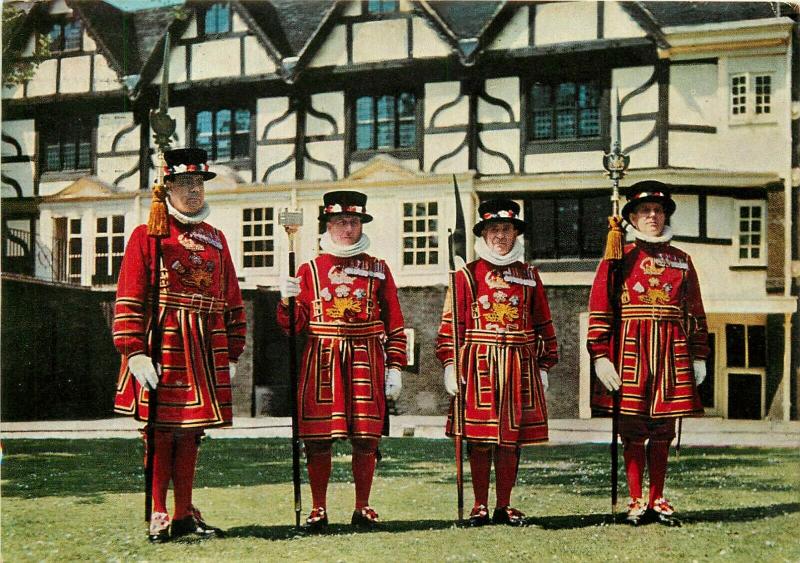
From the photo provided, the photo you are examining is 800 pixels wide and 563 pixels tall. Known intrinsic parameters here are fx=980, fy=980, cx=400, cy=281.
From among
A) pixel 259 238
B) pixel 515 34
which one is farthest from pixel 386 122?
pixel 259 238

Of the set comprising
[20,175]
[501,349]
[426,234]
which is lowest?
[501,349]

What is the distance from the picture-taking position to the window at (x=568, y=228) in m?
5.87

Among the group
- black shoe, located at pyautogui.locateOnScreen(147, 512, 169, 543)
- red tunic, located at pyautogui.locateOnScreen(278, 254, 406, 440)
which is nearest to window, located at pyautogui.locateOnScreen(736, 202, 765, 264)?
red tunic, located at pyautogui.locateOnScreen(278, 254, 406, 440)

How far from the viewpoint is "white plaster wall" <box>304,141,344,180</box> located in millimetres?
6051

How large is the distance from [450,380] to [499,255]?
2.37ft

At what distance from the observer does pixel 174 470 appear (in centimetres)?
487

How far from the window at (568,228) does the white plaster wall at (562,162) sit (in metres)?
0.21

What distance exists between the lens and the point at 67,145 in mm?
6176

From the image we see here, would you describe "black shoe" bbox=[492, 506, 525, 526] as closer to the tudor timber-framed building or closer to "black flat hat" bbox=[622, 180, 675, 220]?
the tudor timber-framed building

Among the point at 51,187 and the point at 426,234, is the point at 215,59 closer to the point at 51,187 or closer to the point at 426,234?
the point at 51,187

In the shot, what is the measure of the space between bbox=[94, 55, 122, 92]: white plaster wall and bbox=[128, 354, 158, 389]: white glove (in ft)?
7.04

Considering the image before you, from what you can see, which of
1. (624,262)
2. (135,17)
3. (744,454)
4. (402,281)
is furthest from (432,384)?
(135,17)

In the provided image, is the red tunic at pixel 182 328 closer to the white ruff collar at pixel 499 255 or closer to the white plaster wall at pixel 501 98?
the white ruff collar at pixel 499 255

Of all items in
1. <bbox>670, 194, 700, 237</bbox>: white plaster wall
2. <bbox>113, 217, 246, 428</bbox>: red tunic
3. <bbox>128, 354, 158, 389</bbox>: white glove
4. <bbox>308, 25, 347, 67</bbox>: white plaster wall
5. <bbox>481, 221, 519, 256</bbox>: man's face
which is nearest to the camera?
<bbox>128, 354, 158, 389</bbox>: white glove
